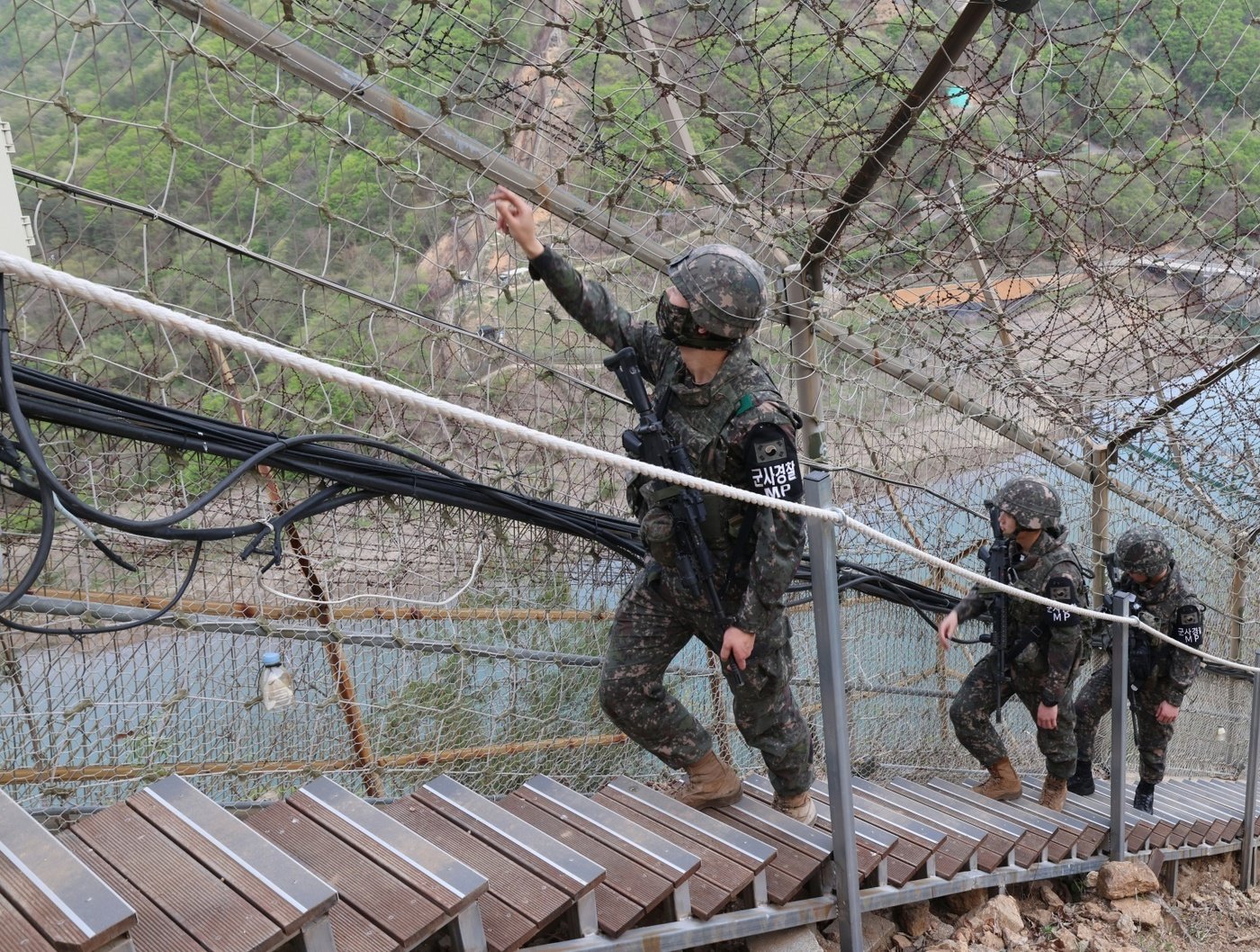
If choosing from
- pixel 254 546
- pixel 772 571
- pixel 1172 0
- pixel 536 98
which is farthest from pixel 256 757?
pixel 1172 0

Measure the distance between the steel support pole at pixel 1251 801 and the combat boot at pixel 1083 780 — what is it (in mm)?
755

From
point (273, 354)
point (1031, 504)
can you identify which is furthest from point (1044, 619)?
point (273, 354)

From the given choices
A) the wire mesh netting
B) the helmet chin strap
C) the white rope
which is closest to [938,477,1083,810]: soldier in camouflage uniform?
the wire mesh netting

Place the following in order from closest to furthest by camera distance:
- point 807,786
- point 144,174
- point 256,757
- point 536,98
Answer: point 144,174 < point 256,757 < point 807,786 < point 536,98

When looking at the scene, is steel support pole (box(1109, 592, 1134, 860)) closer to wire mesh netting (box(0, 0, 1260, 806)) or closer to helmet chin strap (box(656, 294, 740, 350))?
wire mesh netting (box(0, 0, 1260, 806))

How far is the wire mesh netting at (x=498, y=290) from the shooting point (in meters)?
2.93

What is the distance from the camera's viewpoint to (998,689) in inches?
199

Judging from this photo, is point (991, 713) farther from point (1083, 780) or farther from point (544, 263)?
point (544, 263)

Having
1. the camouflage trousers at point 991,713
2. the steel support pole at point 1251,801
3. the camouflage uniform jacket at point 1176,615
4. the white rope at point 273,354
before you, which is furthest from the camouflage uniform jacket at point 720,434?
the steel support pole at point 1251,801

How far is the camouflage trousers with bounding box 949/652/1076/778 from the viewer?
515 centimetres

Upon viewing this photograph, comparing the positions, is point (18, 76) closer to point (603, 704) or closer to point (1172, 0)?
point (603, 704)

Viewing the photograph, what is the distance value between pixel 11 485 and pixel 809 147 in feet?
9.38

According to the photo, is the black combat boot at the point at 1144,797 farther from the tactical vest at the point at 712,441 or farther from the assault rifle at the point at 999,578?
the tactical vest at the point at 712,441

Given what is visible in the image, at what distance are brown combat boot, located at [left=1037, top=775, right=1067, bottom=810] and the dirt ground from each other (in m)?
0.61
